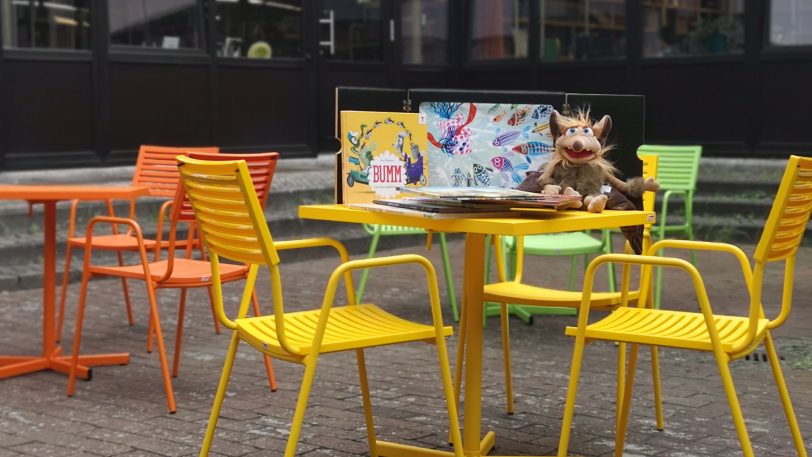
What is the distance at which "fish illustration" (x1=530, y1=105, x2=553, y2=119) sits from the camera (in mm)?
3816

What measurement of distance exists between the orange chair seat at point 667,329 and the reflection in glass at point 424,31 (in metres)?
9.61

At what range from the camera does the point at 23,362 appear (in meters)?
5.13

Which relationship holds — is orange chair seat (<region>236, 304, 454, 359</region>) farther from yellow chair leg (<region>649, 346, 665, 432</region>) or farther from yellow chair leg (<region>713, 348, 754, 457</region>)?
yellow chair leg (<region>649, 346, 665, 432</region>)

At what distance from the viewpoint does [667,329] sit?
11.1 ft

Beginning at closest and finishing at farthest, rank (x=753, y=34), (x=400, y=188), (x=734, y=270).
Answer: (x=400, y=188)
(x=734, y=270)
(x=753, y=34)

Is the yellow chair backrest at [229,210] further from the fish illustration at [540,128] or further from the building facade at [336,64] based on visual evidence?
the building facade at [336,64]

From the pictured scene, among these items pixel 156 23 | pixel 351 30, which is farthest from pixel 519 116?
pixel 351 30

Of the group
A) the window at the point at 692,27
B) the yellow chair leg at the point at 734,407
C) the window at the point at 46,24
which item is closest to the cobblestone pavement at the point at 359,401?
the yellow chair leg at the point at 734,407

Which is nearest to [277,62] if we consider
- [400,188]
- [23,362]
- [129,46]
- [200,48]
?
[200,48]

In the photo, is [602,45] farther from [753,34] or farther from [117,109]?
[117,109]

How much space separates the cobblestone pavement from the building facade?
385 cm

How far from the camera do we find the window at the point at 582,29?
1198cm

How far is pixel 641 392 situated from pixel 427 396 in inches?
34.6

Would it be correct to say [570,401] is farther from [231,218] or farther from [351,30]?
[351,30]
